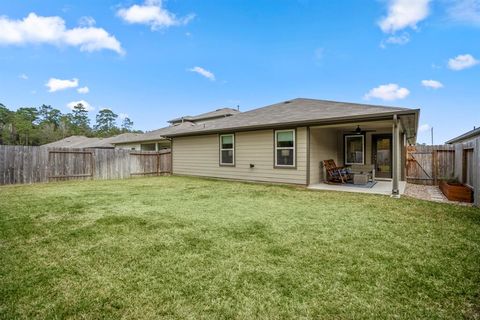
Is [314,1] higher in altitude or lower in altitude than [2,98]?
lower

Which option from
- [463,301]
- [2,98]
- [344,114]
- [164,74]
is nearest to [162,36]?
[164,74]

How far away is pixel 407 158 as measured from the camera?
10.8 m

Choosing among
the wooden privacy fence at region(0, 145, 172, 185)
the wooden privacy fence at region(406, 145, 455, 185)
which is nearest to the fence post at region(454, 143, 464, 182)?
the wooden privacy fence at region(406, 145, 455, 185)

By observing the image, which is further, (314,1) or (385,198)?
(314,1)

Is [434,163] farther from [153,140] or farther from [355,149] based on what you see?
[153,140]

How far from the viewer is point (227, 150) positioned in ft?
37.1

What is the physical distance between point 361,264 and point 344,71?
17403mm

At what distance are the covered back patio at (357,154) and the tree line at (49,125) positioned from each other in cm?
5185

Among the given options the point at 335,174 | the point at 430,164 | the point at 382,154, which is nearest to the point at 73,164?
the point at 335,174

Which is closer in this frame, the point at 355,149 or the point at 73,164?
the point at 73,164

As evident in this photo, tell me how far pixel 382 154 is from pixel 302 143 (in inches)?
181

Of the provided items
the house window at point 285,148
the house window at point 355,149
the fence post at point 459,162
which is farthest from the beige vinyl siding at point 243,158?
the fence post at point 459,162

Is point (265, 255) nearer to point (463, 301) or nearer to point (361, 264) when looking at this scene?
point (361, 264)

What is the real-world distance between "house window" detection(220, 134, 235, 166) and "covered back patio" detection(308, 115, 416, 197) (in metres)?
3.61
